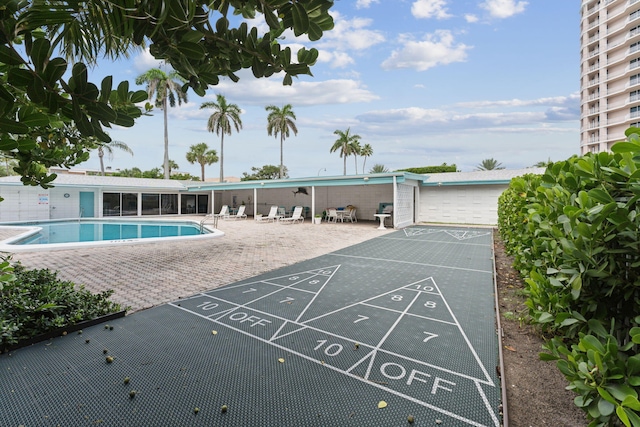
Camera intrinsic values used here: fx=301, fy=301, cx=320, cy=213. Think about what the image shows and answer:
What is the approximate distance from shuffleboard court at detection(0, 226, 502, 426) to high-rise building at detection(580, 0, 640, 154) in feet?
178

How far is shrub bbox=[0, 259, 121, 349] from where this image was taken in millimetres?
3150

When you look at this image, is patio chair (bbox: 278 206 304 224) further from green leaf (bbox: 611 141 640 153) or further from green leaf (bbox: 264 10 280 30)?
green leaf (bbox: 611 141 640 153)

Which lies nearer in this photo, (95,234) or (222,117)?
(95,234)

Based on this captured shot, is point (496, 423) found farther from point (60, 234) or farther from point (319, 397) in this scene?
point (60, 234)

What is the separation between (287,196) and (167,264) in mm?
17584

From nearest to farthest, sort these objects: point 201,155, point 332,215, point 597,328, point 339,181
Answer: point 597,328
point 339,181
point 332,215
point 201,155

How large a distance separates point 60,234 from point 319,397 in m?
17.4

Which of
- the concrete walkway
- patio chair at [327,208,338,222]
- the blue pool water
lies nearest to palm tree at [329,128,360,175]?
patio chair at [327,208,338,222]

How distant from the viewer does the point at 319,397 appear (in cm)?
242

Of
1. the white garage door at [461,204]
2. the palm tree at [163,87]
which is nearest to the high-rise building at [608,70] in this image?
the white garage door at [461,204]

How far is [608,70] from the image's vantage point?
45.0m

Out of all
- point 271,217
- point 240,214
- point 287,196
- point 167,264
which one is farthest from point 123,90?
point 287,196

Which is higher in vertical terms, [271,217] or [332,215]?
[332,215]

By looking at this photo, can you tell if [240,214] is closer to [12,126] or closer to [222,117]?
[222,117]
